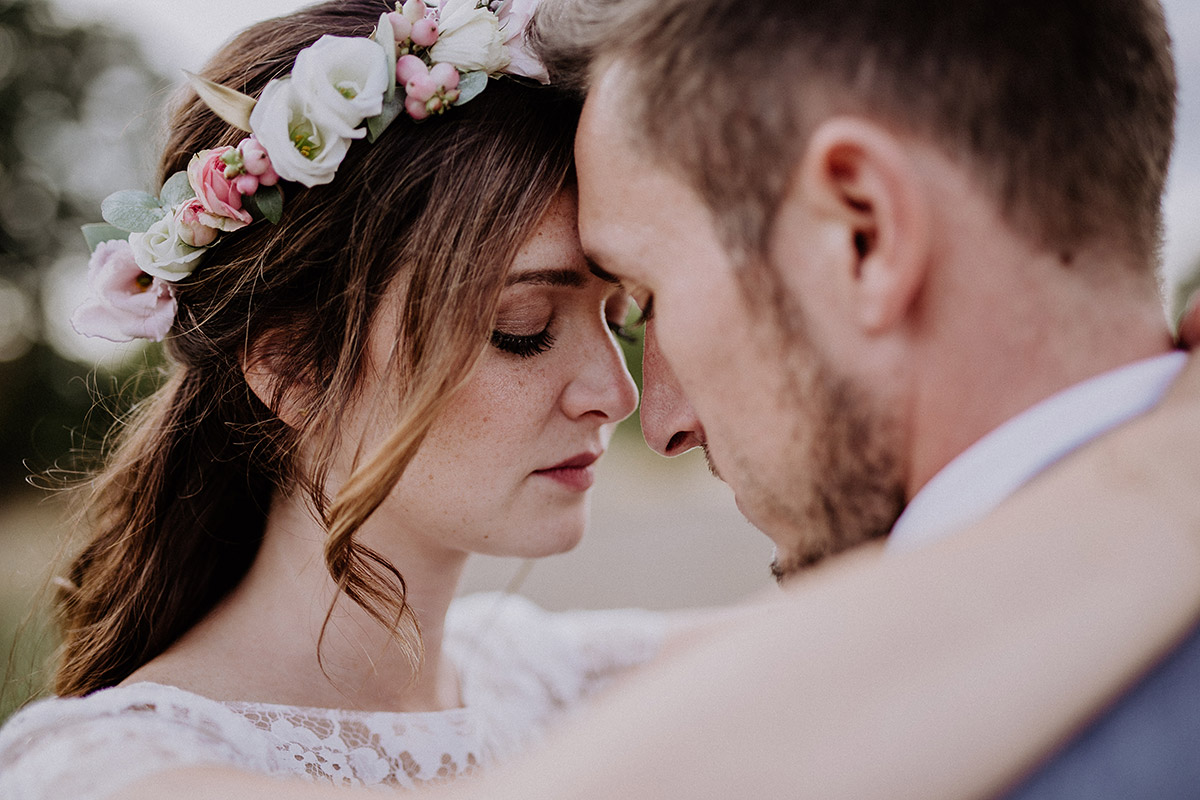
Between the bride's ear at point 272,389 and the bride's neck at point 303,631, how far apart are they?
220 mm

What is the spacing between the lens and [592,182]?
1.59 meters

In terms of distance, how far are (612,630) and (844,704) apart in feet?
7.40

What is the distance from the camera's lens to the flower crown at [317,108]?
1.75 m

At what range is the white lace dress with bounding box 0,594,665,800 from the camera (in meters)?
1.51

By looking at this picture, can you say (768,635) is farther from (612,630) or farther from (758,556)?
(758,556)

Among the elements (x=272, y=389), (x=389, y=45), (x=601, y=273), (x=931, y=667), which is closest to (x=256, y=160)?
(x=389, y=45)

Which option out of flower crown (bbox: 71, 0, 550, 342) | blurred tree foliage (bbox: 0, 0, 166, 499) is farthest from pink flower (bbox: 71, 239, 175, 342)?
blurred tree foliage (bbox: 0, 0, 166, 499)

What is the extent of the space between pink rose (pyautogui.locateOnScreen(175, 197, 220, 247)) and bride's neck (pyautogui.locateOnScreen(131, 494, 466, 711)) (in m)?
0.59

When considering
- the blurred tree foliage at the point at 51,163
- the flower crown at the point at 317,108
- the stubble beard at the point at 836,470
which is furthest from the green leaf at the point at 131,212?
the blurred tree foliage at the point at 51,163

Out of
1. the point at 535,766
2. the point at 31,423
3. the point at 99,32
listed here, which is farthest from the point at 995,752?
the point at 99,32

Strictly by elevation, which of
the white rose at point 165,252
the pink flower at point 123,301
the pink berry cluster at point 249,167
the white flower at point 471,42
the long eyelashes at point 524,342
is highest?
the white flower at point 471,42

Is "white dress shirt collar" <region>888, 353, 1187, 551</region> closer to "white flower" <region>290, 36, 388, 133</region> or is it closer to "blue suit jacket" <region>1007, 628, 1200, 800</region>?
"blue suit jacket" <region>1007, 628, 1200, 800</region>

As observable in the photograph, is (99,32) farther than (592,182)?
Yes

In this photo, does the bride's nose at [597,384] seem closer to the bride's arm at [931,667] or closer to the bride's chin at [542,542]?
the bride's chin at [542,542]
